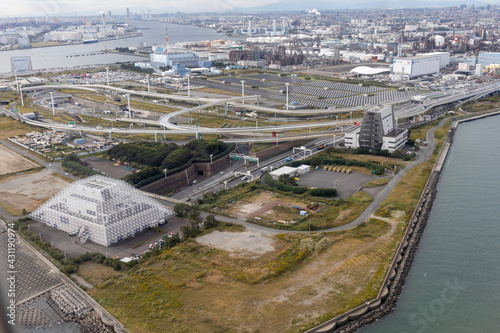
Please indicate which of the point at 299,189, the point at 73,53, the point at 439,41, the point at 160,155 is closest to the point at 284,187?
the point at 299,189

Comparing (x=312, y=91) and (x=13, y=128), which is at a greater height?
(x=312, y=91)

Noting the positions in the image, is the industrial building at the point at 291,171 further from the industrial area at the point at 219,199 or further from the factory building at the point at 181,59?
the factory building at the point at 181,59

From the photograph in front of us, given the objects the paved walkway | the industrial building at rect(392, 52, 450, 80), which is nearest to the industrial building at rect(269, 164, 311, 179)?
the paved walkway

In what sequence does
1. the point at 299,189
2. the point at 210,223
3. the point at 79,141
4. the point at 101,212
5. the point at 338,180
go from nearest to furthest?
1. the point at 101,212
2. the point at 210,223
3. the point at 299,189
4. the point at 338,180
5. the point at 79,141

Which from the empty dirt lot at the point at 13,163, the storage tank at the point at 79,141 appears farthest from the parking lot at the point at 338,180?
the storage tank at the point at 79,141

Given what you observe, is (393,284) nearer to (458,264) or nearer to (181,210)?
(458,264)

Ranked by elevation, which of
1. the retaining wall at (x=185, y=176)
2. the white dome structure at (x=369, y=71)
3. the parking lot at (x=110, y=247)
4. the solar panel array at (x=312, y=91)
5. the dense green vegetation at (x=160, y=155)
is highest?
the white dome structure at (x=369, y=71)

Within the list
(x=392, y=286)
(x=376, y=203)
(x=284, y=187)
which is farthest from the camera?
(x=284, y=187)

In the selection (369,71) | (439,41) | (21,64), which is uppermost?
(439,41)

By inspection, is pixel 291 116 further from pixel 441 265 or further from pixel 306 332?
pixel 306 332
